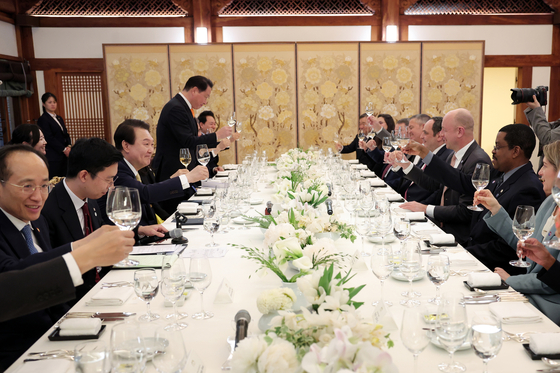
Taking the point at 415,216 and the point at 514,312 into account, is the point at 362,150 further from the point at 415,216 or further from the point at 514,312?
the point at 514,312

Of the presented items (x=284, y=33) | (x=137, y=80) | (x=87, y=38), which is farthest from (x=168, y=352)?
(x=87, y=38)

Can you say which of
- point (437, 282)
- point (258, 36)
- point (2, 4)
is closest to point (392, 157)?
point (437, 282)

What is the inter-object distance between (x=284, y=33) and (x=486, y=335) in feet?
26.0

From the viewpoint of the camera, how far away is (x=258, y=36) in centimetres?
842

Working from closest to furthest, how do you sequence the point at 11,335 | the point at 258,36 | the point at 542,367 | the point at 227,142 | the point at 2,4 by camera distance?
the point at 542,367
the point at 11,335
the point at 227,142
the point at 2,4
the point at 258,36

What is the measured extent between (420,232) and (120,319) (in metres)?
1.64

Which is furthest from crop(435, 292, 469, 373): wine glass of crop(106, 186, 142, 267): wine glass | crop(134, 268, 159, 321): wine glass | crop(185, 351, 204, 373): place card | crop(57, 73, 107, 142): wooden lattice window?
crop(57, 73, 107, 142): wooden lattice window

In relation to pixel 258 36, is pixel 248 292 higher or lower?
lower

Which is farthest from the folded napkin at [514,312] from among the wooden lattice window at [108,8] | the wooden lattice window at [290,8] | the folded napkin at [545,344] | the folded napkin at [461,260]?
the wooden lattice window at [108,8]

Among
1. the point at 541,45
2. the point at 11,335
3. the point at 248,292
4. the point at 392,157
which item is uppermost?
the point at 541,45

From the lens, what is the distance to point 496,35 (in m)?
8.42

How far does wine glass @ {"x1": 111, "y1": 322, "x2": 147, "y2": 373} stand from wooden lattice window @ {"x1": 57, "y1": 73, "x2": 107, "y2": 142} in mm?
8203

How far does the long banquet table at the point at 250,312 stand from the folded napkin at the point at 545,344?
3 centimetres

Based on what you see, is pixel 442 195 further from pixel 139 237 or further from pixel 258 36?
pixel 258 36
